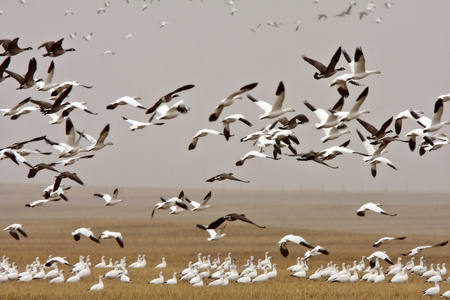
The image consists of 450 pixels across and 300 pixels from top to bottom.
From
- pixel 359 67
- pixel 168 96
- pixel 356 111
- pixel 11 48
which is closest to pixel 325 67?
pixel 359 67

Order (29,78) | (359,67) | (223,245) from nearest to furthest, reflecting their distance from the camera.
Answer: (359,67) < (29,78) < (223,245)

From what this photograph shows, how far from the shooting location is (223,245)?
138ft

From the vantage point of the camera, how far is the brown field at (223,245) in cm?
2119

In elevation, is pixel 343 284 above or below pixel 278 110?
below

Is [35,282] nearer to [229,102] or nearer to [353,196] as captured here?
[229,102]

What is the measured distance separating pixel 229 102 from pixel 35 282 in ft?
34.4

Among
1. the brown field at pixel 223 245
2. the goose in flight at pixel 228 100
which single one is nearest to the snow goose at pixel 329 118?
the goose in flight at pixel 228 100

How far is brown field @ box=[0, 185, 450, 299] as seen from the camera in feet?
69.5

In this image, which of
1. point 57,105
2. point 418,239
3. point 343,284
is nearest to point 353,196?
point 418,239

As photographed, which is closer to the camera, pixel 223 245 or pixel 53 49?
pixel 53 49

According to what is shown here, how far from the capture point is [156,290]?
21.3m

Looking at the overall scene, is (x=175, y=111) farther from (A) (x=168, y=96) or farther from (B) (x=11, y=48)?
(B) (x=11, y=48)


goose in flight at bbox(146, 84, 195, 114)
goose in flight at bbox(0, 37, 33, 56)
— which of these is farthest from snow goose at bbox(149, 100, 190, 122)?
goose in flight at bbox(0, 37, 33, 56)

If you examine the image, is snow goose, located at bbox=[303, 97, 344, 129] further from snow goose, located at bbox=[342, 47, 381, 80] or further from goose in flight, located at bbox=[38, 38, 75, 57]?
goose in flight, located at bbox=[38, 38, 75, 57]
